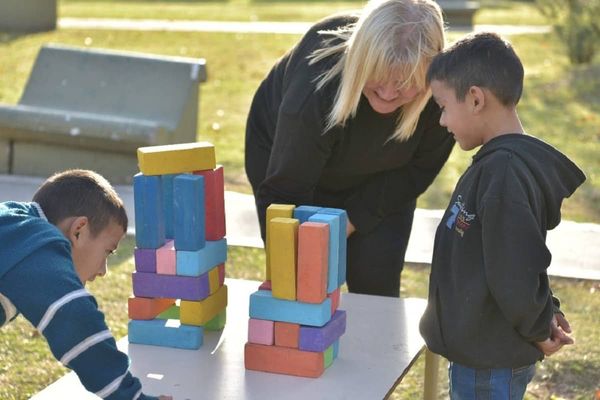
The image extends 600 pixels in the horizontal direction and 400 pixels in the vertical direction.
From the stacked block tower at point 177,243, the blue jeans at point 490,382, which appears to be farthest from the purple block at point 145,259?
the blue jeans at point 490,382

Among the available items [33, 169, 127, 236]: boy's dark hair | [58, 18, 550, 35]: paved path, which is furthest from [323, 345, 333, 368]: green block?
[58, 18, 550, 35]: paved path

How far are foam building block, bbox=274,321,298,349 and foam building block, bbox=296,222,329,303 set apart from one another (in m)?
0.09

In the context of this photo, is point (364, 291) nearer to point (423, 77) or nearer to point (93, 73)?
point (423, 77)

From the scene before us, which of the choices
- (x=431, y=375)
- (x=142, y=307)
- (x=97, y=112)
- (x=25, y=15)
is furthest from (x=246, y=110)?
(x=142, y=307)

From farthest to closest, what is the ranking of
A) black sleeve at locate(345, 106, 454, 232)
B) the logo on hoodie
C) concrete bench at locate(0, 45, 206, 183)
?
1. concrete bench at locate(0, 45, 206, 183)
2. black sleeve at locate(345, 106, 454, 232)
3. the logo on hoodie

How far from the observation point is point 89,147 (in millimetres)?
6832

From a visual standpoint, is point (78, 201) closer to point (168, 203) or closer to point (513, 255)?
point (168, 203)

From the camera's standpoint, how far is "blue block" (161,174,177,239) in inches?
112

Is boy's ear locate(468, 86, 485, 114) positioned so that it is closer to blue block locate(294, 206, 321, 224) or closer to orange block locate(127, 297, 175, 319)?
blue block locate(294, 206, 321, 224)

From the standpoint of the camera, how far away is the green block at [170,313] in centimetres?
301

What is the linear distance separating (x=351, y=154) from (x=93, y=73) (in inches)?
167

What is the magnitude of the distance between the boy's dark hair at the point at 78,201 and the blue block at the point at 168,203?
36 cm

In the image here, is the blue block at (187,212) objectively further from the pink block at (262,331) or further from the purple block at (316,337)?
the purple block at (316,337)

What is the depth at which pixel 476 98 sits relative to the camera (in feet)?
8.55
